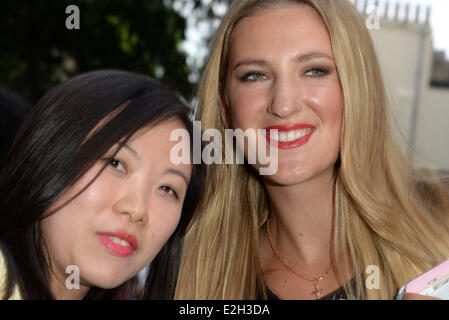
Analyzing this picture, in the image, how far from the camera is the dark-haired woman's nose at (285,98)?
204 centimetres

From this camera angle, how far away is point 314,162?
210 cm

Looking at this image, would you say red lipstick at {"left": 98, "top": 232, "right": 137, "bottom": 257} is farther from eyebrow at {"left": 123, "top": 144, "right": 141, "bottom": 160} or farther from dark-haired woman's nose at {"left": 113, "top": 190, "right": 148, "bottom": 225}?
eyebrow at {"left": 123, "top": 144, "right": 141, "bottom": 160}

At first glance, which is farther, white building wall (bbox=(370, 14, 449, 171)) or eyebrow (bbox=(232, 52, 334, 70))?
Result: white building wall (bbox=(370, 14, 449, 171))

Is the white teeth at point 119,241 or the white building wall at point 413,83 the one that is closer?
the white teeth at point 119,241

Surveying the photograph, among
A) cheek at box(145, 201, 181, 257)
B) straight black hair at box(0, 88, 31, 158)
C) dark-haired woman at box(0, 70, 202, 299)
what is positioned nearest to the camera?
→ dark-haired woman at box(0, 70, 202, 299)


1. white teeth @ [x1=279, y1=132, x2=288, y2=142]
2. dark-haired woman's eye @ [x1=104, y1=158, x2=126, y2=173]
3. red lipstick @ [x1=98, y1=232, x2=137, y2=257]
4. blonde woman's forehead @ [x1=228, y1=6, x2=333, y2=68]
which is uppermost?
blonde woman's forehead @ [x1=228, y1=6, x2=333, y2=68]

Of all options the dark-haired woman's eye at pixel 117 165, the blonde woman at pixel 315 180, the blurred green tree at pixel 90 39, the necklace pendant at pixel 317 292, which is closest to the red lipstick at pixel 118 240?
the dark-haired woman's eye at pixel 117 165

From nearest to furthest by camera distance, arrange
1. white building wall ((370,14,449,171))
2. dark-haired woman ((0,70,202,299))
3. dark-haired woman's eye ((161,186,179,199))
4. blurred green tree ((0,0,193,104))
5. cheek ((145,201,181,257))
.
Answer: dark-haired woman ((0,70,202,299)) → cheek ((145,201,181,257)) → dark-haired woman's eye ((161,186,179,199)) → blurred green tree ((0,0,193,104)) → white building wall ((370,14,449,171))

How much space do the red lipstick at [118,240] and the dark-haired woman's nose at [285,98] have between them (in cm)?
74

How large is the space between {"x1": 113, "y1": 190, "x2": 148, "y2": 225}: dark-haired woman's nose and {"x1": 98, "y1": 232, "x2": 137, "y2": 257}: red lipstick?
0.06 metres

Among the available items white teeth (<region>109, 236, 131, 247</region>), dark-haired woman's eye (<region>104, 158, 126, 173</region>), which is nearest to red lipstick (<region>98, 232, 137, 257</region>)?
white teeth (<region>109, 236, 131, 247</region>)

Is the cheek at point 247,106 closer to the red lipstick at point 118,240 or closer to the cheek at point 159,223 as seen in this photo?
the cheek at point 159,223

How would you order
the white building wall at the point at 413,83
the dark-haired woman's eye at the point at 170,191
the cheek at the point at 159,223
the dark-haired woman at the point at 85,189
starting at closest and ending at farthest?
1. the dark-haired woman at the point at 85,189
2. the cheek at the point at 159,223
3. the dark-haired woman's eye at the point at 170,191
4. the white building wall at the point at 413,83

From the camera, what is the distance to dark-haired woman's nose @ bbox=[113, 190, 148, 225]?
1697 millimetres
